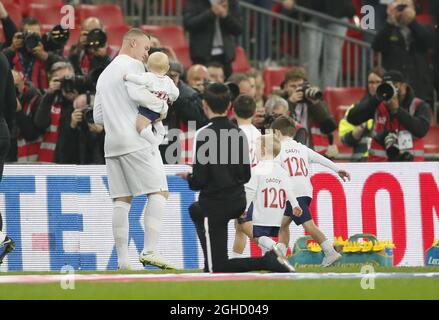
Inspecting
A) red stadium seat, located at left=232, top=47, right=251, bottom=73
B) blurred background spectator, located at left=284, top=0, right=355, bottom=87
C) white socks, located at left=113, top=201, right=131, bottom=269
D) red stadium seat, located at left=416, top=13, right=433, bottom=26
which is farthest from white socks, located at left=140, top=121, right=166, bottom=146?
red stadium seat, located at left=416, top=13, right=433, bottom=26

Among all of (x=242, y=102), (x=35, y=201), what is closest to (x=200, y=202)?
(x=242, y=102)

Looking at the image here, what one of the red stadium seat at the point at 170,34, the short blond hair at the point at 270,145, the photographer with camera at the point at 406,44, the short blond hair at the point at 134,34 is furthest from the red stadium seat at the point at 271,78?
the short blond hair at the point at 134,34

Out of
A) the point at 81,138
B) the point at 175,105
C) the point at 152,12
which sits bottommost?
the point at 81,138

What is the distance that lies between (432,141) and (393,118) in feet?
11.2

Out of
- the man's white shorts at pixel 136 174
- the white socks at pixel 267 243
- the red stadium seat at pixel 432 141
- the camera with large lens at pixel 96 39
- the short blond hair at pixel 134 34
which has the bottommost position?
the white socks at pixel 267 243

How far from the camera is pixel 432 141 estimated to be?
20.7 metres

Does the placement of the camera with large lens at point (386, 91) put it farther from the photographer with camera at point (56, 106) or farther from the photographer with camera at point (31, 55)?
the photographer with camera at point (31, 55)

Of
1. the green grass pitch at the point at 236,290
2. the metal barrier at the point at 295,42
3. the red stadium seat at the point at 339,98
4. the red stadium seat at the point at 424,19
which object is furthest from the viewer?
the red stadium seat at the point at 424,19

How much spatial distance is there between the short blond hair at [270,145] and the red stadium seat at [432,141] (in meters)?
5.78

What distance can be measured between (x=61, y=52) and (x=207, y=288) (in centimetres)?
715

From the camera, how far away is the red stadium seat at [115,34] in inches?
834

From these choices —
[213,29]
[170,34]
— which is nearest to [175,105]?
[213,29]

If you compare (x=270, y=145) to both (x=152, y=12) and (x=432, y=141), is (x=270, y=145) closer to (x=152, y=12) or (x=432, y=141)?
(x=432, y=141)

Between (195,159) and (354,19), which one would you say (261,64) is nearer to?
(354,19)
